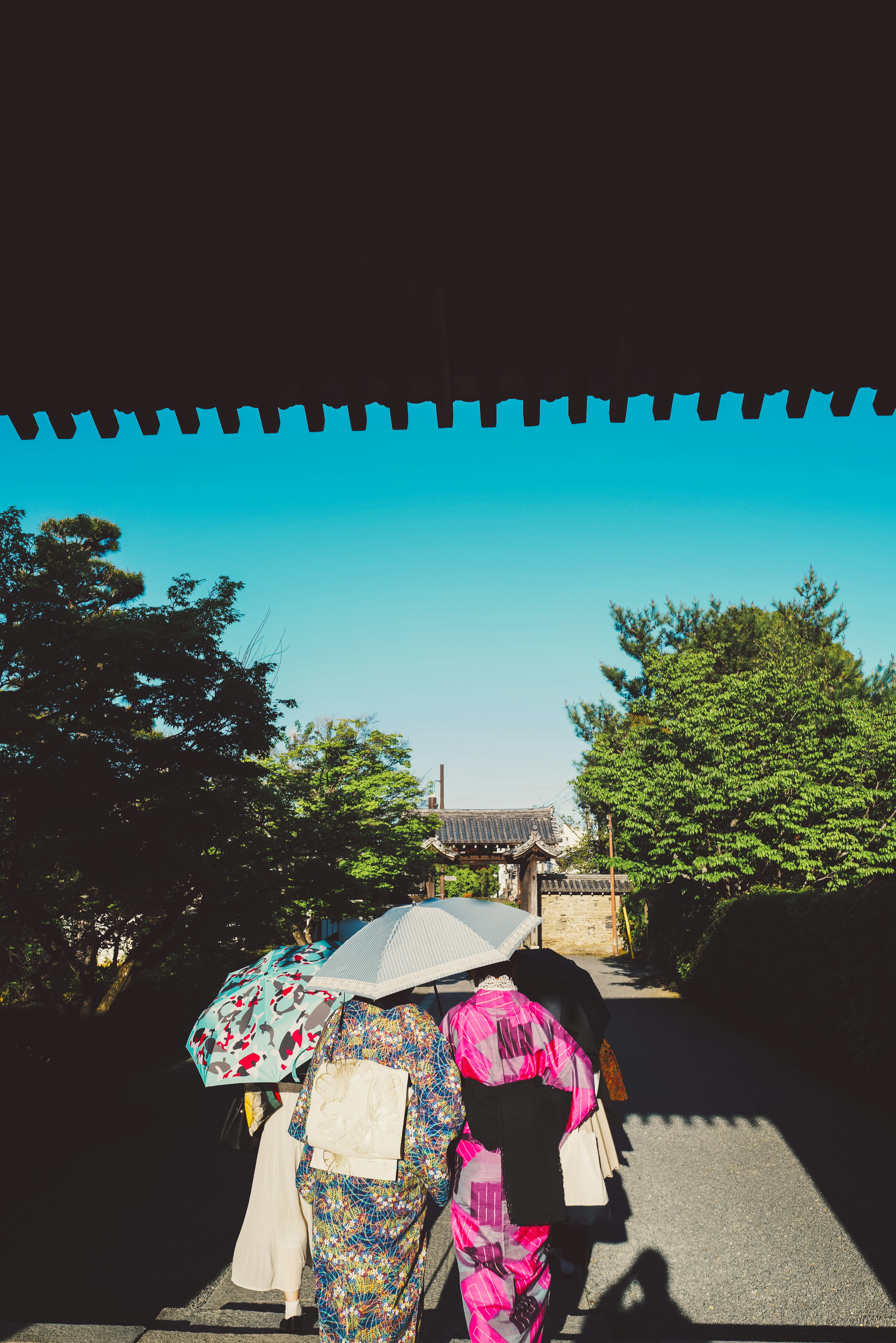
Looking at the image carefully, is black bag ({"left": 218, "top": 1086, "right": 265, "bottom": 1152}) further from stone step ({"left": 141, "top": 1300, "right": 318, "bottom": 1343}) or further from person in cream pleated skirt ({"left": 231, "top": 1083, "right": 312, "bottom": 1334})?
stone step ({"left": 141, "top": 1300, "right": 318, "bottom": 1343})

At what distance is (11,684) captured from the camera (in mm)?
5895

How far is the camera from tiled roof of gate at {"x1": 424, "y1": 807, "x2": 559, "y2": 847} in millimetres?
29078

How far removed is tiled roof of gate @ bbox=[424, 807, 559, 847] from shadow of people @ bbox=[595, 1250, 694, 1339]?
24.9m

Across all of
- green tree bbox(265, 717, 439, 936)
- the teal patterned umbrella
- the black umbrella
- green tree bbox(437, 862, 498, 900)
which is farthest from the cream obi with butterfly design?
green tree bbox(437, 862, 498, 900)

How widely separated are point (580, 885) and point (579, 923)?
1.23m

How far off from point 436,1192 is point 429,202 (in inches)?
112

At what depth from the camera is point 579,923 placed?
77.0 feet

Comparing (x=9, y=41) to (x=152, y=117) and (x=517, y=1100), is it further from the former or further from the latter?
(x=517, y=1100)

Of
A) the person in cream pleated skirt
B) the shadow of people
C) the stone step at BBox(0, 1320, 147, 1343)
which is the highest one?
the person in cream pleated skirt

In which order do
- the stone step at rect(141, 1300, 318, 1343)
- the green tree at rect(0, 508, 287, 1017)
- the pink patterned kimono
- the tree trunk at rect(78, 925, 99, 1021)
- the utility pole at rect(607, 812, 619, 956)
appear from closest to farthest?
1. the pink patterned kimono
2. the stone step at rect(141, 1300, 318, 1343)
3. the green tree at rect(0, 508, 287, 1017)
4. the tree trunk at rect(78, 925, 99, 1021)
5. the utility pole at rect(607, 812, 619, 956)

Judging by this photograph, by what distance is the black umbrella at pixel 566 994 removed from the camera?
11.7 ft

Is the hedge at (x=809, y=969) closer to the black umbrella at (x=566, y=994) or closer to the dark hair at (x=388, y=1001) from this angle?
the black umbrella at (x=566, y=994)

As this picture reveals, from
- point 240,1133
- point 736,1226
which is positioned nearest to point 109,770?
point 240,1133

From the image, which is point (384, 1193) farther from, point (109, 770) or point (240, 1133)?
point (109, 770)
